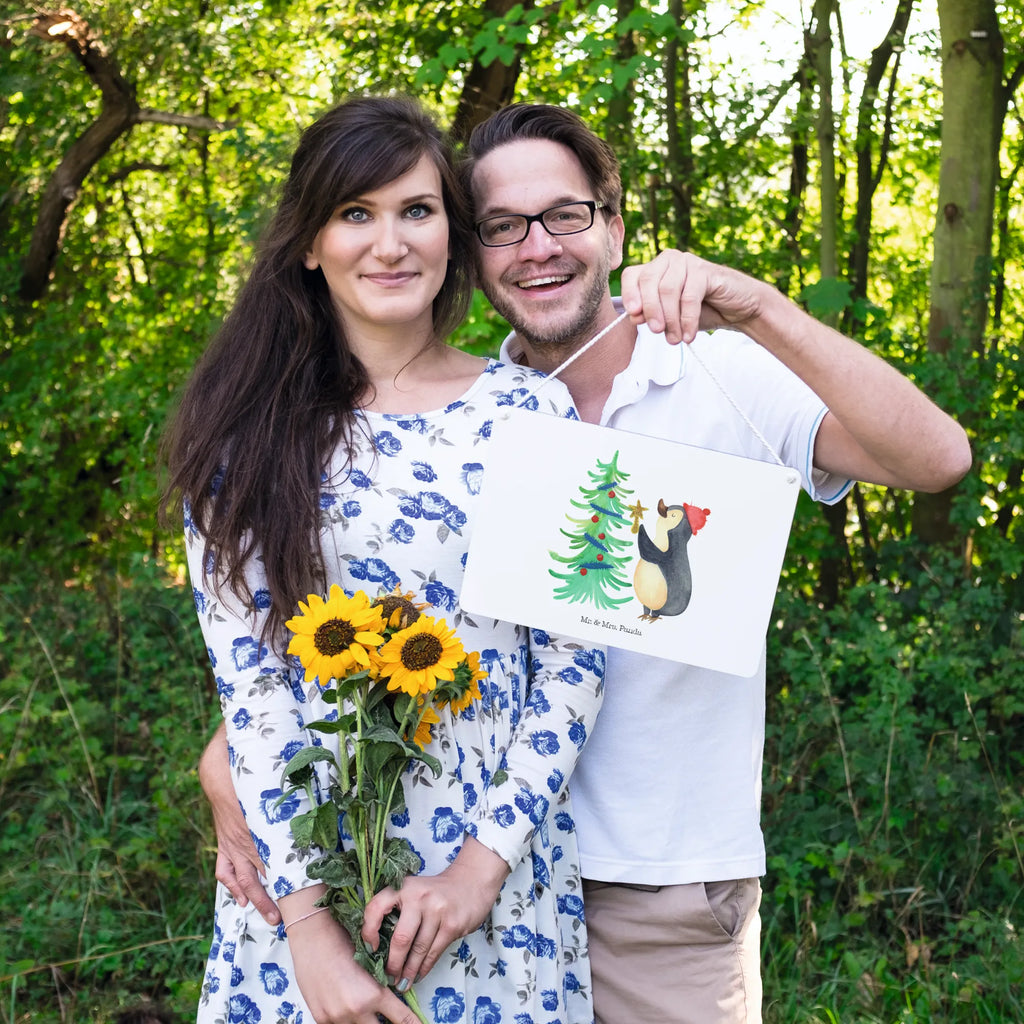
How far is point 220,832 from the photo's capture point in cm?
204

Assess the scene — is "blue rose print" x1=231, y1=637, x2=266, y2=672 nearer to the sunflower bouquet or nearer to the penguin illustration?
the sunflower bouquet

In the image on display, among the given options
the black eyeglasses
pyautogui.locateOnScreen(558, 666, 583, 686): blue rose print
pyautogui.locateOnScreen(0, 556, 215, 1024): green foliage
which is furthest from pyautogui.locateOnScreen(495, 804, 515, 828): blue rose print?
pyautogui.locateOnScreen(0, 556, 215, 1024): green foliage

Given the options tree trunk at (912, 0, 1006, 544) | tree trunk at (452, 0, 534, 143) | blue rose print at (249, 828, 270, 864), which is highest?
tree trunk at (452, 0, 534, 143)

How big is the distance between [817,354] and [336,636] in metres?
0.88

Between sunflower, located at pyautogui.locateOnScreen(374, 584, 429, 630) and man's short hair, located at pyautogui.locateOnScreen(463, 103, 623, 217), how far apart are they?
0.96 metres

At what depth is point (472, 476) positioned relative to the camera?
6.42ft

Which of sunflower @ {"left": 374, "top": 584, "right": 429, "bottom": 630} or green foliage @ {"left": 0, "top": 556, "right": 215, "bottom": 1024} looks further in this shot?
green foliage @ {"left": 0, "top": 556, "right": 215, "bottom": 1024}

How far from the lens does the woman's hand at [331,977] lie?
164 centimetres

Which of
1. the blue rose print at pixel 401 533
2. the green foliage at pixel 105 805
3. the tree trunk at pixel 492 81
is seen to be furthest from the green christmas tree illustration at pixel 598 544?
the tree trunk at pixel 492 81

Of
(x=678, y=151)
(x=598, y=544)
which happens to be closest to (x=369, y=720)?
(x=598, y=544)

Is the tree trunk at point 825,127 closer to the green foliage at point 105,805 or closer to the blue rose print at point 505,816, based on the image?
the green foliage at point 105,805

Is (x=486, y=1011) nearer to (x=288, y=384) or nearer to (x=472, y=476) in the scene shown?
(x=472, y=476)

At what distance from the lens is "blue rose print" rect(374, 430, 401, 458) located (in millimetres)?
1965

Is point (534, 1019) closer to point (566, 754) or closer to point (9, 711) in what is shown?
point (566, 754)
